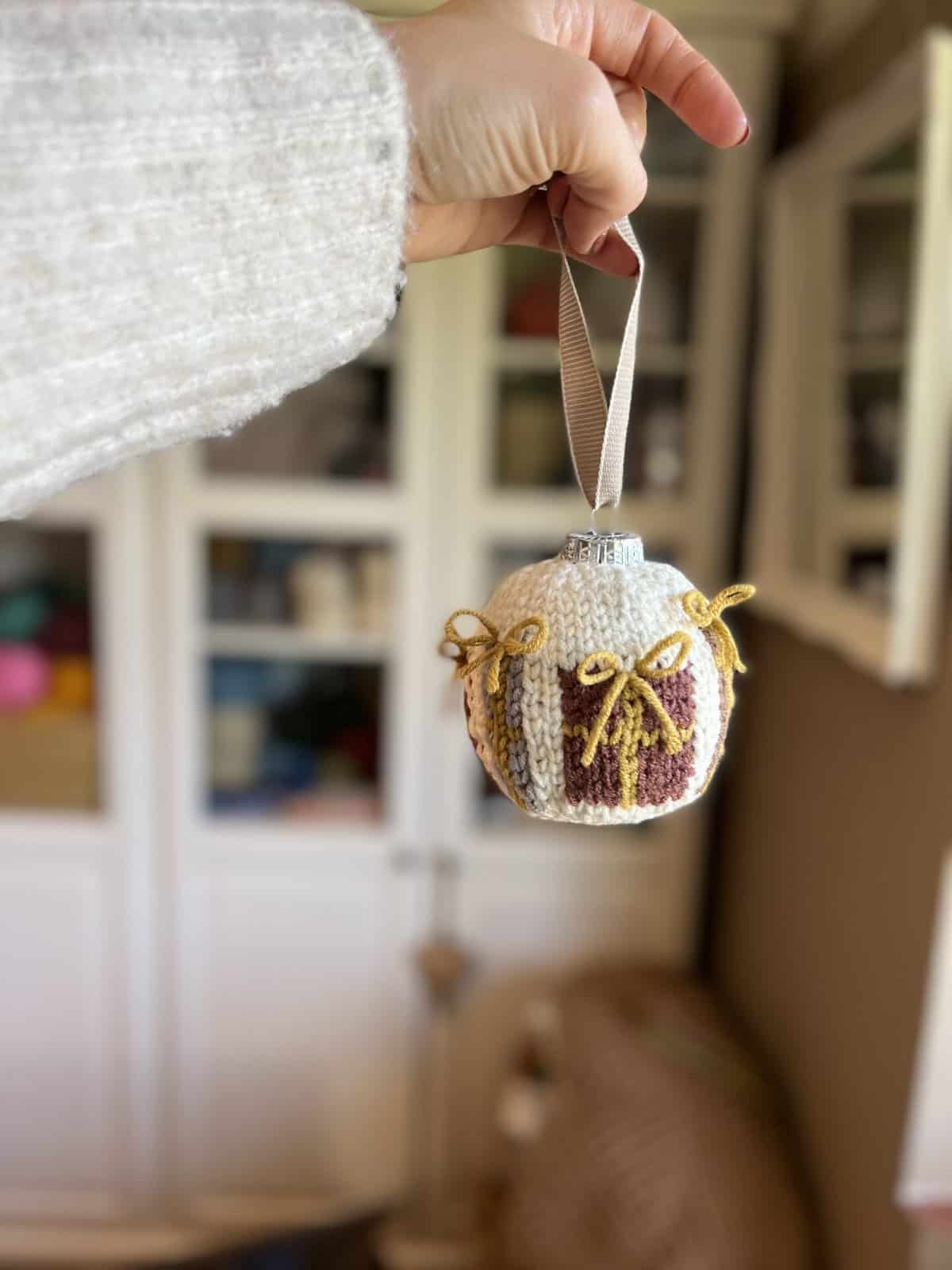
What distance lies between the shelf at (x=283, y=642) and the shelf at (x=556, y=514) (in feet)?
0.93

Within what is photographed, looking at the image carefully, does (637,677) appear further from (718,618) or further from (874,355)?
(874,355)

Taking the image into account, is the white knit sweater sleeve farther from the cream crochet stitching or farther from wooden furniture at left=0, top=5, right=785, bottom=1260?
wooden furniture at left=0, top=5, right=785, bottom=1260

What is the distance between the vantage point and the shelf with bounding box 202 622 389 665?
5.72ft

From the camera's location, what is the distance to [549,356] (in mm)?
1639

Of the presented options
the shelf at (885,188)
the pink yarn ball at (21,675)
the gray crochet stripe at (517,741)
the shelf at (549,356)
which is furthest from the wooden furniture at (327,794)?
the gray crochet stripe at (517,741)

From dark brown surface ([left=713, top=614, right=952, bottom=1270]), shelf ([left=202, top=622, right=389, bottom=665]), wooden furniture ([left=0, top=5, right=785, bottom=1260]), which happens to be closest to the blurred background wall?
dark brown surface ([left=713, top=614, right=952, bottom=1270])

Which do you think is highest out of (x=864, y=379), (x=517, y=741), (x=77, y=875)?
(x=864, y=379)

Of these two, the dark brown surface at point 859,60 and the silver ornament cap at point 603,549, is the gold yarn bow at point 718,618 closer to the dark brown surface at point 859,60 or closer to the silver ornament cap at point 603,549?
the silver ornament cap at point 603,549

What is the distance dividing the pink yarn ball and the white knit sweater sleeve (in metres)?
1.58

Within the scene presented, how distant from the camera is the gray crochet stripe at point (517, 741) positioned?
374 millimetres

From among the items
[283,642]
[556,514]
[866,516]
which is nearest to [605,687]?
[866,516]

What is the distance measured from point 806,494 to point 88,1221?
1835 mm

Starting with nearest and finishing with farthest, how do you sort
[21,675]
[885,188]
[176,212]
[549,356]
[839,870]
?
[176,212]
[885,188]
[839,870]
[549,356]
[21,675]

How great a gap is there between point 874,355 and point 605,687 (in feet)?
3.26
